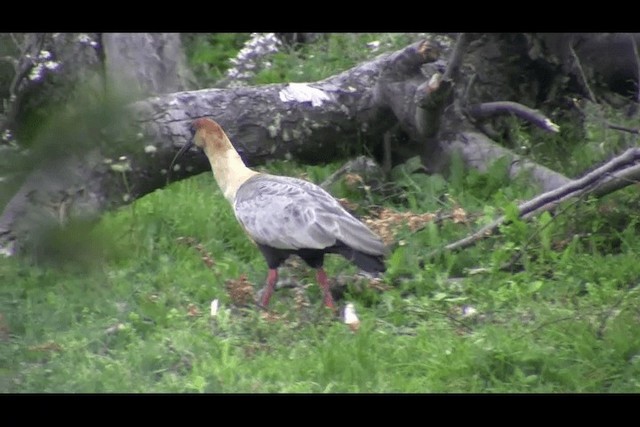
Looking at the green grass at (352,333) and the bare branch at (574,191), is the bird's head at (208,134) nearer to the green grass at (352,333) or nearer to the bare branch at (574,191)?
the green grass at (352,333)

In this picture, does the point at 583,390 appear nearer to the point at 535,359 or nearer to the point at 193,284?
the point at 535,359

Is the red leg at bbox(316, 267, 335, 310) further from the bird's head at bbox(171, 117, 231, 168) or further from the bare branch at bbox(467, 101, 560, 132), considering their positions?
the bare branch at bbox(467, 101, 560, 132)

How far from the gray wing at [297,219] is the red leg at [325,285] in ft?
0.62

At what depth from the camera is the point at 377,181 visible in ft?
22.1

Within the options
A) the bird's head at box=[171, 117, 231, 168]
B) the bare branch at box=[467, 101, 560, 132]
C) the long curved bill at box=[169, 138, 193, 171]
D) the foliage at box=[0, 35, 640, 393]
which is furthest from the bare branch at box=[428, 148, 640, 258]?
the long curved bill at box=[169, 138, 193, 171]

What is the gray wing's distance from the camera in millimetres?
5039

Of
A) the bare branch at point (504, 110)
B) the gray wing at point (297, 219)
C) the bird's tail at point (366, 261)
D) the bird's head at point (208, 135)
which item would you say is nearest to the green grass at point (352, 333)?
the bird's tail at point (366, 261)

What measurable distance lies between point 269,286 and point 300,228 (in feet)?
1.10

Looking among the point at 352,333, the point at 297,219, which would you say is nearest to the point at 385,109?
the point at 297,219

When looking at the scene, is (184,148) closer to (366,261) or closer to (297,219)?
(297,219)

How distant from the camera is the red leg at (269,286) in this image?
16.9ft

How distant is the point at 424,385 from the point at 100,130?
8.64 ft

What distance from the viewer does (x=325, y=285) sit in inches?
203
